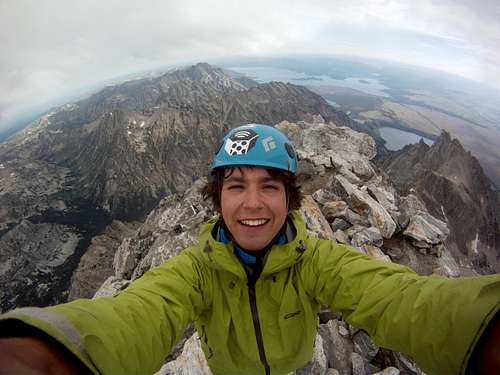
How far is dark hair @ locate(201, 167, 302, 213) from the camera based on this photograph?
Result: 4102 millimetres

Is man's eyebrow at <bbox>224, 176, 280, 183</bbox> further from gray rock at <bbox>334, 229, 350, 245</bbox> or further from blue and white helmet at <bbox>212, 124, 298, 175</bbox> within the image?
gray rock at <bbox>334, 229, 350, 245</bbox>

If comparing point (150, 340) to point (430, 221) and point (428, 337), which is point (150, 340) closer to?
point (428, 337)

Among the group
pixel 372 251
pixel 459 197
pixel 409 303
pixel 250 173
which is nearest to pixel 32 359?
pixel 409 303

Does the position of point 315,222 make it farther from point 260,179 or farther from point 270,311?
point 270,311

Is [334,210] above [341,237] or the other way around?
above

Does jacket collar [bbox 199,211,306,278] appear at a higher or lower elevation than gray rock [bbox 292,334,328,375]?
higher

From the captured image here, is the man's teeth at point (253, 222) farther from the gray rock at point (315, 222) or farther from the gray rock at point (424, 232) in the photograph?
the gray rock at point (424, 232)

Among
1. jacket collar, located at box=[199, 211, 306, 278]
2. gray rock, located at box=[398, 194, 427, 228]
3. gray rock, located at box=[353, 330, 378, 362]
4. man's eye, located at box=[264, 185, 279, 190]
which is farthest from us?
gray rock, located at box=[398, 194, 427, 228]

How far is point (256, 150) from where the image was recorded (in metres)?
4.09

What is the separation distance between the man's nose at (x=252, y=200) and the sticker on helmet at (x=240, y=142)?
68 centimetres

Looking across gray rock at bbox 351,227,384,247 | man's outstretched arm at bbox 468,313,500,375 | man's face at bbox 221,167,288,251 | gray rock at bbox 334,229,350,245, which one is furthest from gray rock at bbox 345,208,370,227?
man's outstretched arm at bbox 468,313,500,375

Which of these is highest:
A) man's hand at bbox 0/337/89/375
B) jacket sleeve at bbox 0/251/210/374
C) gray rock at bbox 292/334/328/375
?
man's hand at bbox 0/337/89/375

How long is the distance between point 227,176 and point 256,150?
1.93 ft

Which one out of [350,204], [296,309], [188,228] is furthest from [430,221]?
[296,309]
